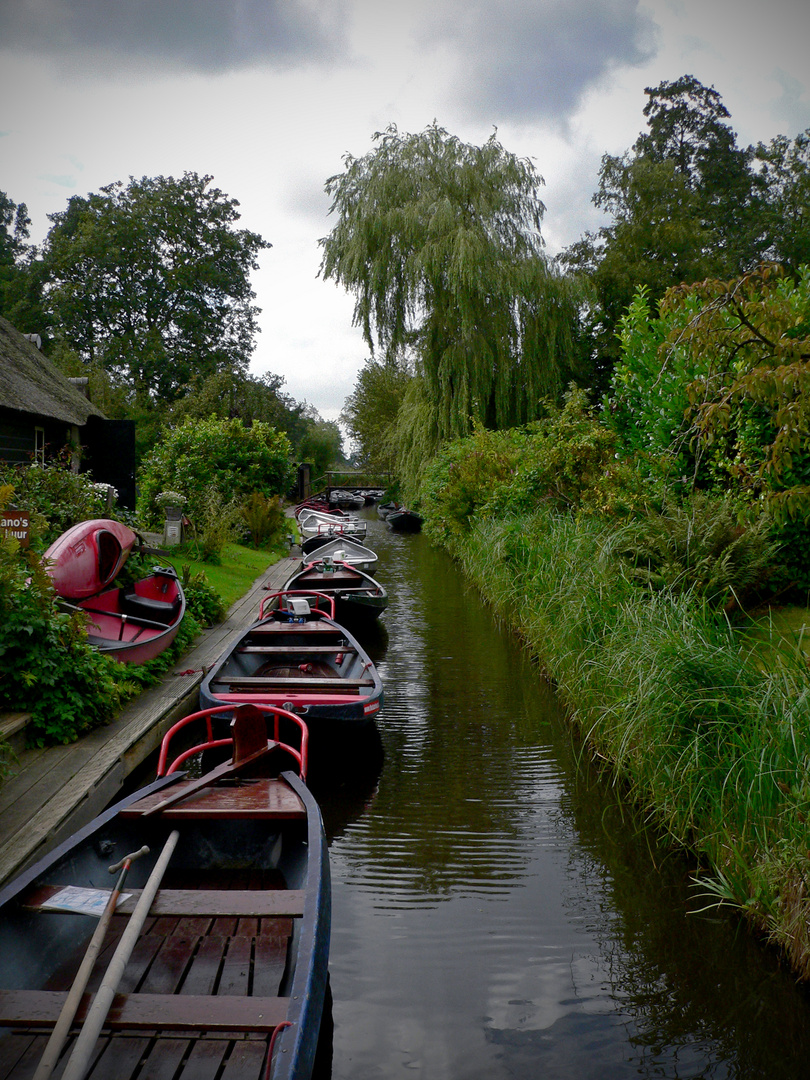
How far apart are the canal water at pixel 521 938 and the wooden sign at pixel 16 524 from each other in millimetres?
3101

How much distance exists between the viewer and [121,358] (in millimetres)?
37625

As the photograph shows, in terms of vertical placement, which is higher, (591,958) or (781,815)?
(781,815)

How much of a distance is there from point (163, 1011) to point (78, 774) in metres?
2.76

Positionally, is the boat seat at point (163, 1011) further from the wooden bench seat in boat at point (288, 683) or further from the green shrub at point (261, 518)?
the green shrub at point (261, 518)

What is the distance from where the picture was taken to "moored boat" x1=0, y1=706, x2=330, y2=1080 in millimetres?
2398

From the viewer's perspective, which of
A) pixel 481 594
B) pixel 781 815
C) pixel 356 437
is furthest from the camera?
pixel 356 437

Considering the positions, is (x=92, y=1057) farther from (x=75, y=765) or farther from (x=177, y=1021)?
(x=75, y=765)

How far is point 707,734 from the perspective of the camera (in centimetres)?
441

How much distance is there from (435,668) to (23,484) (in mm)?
5737

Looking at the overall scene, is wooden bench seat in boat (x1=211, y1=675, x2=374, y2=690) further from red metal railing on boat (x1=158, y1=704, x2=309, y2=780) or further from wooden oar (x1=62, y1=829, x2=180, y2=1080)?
wooden oar (x1=62, y1=829, x2=180, y2=1080)

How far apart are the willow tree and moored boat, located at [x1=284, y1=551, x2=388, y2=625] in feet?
32.0

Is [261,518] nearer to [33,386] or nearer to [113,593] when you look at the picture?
[33,386]

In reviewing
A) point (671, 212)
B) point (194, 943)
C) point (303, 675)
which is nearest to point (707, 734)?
point (194, 943)

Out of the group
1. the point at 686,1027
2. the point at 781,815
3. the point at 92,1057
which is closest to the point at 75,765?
the point at 92,1057
